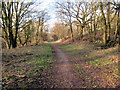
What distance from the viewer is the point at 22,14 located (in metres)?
21.1

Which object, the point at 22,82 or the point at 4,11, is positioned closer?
the point at 22,82

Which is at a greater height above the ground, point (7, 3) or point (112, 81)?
point (7, 3)

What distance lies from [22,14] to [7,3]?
124 inches

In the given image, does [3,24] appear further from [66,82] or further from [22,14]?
[66,82]

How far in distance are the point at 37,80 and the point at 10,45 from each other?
53.6 ft

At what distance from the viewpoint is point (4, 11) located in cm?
1842

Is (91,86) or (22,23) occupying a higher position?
(22,23)

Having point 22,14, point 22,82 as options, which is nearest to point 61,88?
point 22,82

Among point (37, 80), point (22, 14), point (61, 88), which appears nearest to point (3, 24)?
point (22, 14)

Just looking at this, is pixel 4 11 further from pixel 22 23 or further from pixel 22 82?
pixel 22 82

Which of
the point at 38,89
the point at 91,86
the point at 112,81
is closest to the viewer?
the point at 38,89

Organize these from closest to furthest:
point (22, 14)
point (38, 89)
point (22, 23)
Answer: point (38, 89) < point (22, 14) < point (22, 23)

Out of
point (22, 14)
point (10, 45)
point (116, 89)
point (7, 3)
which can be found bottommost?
point (116, 89)

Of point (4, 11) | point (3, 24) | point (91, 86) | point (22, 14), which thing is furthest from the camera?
point (22, 14)
